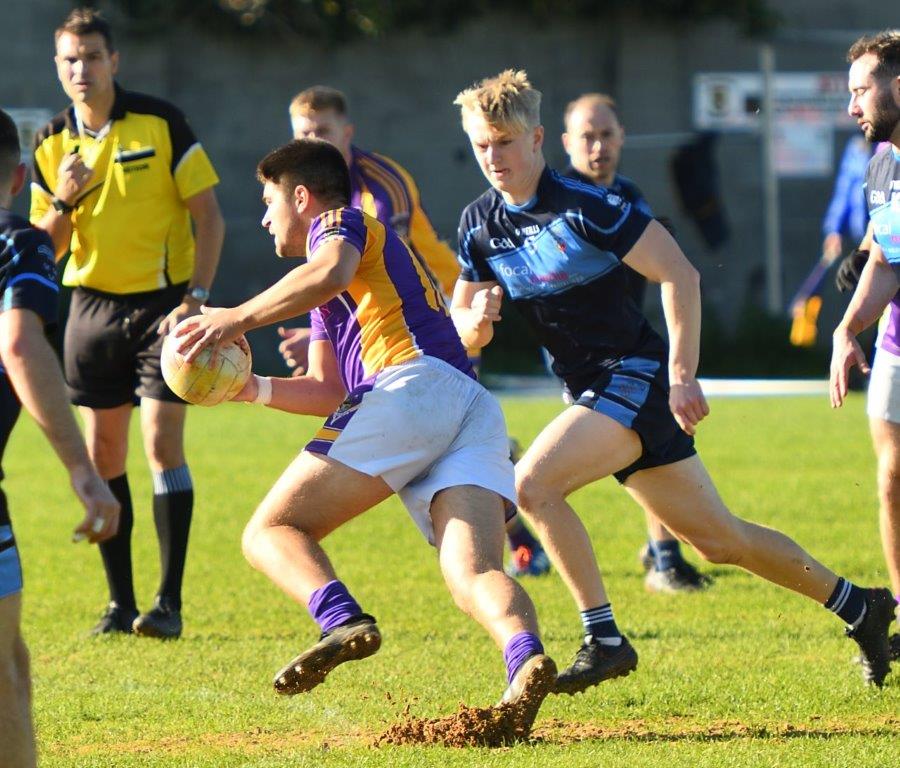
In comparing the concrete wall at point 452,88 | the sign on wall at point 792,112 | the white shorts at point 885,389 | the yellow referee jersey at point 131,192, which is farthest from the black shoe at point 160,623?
the sign on wall at point 792,112

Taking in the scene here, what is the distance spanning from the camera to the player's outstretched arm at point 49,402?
3924 millimetres

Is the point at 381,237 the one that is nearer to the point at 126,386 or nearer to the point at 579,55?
the point at 126,386

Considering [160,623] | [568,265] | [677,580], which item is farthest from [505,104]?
[677,580]

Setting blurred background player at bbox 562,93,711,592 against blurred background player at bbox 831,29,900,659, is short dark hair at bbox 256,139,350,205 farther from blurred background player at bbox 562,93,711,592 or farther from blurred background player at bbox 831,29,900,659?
blurred background player at bbox 562,93,711,592

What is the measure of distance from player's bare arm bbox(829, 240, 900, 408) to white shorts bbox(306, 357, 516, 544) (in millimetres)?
1636

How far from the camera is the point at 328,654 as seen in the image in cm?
448

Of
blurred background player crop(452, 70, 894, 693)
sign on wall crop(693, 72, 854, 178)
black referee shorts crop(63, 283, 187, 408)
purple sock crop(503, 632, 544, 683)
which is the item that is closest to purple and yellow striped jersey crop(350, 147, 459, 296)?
black referee shorts crop(63, 283, 187, 408)

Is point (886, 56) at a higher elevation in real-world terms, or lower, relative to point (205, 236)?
higher

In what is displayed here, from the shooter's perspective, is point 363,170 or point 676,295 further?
point 363,170

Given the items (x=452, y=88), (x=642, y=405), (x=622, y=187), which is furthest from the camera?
(x=452, y=88)

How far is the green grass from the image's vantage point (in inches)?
193

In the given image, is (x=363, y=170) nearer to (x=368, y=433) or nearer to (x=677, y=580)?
(x=677, y=580)

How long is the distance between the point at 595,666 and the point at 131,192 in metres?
3.25

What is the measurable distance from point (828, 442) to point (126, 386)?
27.5ft
